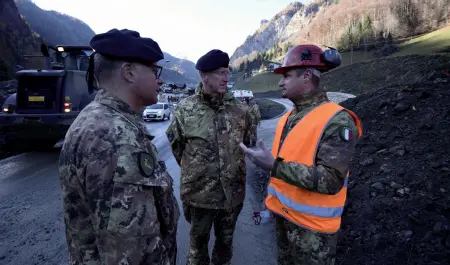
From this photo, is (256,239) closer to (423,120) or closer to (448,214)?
(448,214)

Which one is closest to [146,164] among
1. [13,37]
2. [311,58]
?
[311,58]

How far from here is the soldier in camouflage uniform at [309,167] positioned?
1.84m

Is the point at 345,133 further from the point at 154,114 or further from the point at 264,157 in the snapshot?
the point at 154,114

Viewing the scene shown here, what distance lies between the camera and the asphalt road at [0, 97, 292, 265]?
11.1 feet

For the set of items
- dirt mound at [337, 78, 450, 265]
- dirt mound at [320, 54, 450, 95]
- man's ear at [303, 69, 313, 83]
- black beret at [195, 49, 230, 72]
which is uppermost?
dirt mound at [320, 54, 450, 95]

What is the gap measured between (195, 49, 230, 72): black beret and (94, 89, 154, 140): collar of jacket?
132 centimetres

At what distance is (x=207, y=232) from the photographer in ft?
8.86

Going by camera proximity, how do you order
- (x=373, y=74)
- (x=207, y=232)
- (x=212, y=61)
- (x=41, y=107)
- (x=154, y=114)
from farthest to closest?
(x=373, y=74) < (x=154, y=114) < (x=41, y=107) < (x=207, y=232) < (x=212, y=61)

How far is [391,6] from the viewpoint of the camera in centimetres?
8431

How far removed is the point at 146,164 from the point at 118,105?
13.6 inches

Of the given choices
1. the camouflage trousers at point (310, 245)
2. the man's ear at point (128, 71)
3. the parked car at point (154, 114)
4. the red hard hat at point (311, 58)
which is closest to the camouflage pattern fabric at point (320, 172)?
the camouflage trousers at point (310, 245)

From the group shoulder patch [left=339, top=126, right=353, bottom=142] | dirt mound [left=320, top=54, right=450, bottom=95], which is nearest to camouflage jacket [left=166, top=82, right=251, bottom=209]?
shoulder patch [left=339, top=126, right=353, bottom=142]

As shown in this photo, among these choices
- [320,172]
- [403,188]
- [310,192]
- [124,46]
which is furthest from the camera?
Result: [403,188]

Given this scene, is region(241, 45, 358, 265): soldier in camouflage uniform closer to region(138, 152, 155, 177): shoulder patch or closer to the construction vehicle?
region(138, 152, 155, 177): shoulder patch
